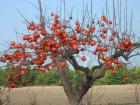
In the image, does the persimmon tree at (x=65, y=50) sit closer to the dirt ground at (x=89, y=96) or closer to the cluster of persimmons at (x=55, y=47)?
the cluster of persimmons at (x=55, y=47)

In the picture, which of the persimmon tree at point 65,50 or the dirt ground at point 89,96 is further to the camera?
the dirt ground at point 89,96

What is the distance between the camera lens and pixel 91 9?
8.70m

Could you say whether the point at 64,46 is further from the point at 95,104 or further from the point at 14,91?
the point at 14,91

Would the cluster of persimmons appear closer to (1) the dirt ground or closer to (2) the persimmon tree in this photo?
(2) the persimmon tree

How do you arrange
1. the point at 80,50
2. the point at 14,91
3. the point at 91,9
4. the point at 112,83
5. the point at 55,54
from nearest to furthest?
the point at 55,54, the point at 80,50, the point at 91,9, the point at 14,91, the point at 112,83

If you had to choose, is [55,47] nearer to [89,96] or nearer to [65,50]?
[65,50]

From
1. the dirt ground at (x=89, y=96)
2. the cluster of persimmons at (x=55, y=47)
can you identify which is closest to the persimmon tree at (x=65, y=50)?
the cluster of persimmons at (x=55, y=47)

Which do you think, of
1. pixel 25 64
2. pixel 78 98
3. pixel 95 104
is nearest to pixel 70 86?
pixel 78 98

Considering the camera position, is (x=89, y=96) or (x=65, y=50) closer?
(x=65, y=50)

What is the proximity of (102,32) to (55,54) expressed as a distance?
1215mm

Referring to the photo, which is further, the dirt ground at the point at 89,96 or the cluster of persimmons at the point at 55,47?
the dirt ground at the point at 89,96

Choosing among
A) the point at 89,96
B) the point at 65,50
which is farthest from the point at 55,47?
the point at 89,96

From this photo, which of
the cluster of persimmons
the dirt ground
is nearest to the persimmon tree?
the cluster of persimmons

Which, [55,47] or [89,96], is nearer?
[55,47]
